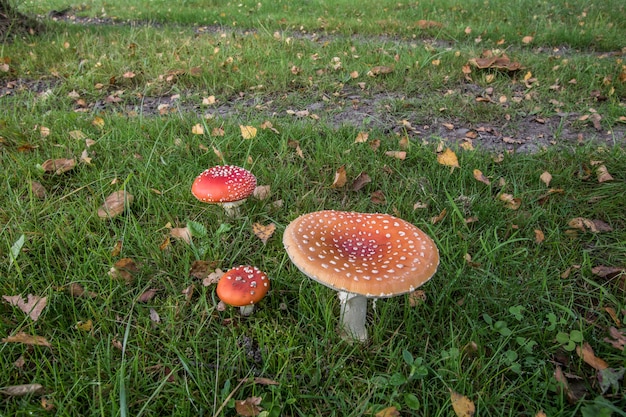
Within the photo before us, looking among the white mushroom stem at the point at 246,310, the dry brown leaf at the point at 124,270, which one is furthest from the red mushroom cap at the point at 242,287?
the dry brown leaf at the point at 124,270

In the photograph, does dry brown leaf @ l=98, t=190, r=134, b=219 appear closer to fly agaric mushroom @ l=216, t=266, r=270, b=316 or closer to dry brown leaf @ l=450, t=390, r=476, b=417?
fly agaric mushroom @ l=216, t=266, r=270, b=316

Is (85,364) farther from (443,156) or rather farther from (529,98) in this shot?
(529,98)

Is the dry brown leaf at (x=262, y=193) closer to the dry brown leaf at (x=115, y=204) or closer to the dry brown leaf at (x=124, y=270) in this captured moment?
the dry brown leaf at (x=115, y=204)

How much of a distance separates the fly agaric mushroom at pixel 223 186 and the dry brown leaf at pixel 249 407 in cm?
114

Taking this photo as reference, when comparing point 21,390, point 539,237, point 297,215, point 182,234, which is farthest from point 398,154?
point 21,390

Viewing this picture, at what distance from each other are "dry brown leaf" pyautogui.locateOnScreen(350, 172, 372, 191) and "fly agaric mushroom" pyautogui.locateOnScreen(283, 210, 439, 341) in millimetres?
897

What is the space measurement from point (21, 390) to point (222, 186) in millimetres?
1322

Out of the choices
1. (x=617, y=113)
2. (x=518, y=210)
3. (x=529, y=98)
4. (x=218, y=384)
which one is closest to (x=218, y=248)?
(x=218, y=384)

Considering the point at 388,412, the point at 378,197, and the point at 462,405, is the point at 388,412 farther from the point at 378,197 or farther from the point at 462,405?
the point at 378,197

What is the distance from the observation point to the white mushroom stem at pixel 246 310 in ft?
6.78

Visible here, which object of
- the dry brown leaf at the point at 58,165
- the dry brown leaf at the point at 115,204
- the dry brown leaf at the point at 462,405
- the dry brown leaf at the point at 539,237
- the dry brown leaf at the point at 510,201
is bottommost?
the dry brown leaf at the point at 462,405

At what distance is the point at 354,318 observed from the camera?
198cm

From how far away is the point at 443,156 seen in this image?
3.02 metres

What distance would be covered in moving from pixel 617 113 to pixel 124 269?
4.46m
